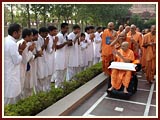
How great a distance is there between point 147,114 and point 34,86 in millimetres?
2408

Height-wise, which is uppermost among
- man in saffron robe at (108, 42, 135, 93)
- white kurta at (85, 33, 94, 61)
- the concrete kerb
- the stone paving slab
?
white kurta at (85, 33, 94, 61)

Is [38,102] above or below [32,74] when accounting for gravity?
below

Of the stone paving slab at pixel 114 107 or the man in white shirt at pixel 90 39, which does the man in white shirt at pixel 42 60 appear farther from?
the man in white shirt at pixel 90 39

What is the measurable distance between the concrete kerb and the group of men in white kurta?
1.85 feet

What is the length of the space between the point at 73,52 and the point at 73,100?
220 centimetres

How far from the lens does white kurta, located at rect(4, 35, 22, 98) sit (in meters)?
3.79

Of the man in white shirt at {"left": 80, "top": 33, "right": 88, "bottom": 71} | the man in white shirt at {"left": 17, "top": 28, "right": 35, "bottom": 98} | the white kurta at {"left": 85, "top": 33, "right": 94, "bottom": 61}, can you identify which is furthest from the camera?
the white kurta at {"left": 85, "top": 33, "right": 94, "bottom": 61}

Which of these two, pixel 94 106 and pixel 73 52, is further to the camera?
pixel 73 52

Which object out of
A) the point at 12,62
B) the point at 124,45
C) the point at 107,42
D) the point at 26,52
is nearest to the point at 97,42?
the point at 107,42

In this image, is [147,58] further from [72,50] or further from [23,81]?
[23,81]

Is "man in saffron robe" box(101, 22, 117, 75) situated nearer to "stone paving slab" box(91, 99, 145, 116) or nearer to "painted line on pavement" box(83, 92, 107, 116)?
"painted line on pavement" box(83, 92, 107, 116)

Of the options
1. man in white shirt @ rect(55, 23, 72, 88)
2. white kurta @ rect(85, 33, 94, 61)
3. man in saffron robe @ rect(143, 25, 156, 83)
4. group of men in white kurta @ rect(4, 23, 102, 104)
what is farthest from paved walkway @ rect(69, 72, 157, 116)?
white kurta @ rect(85, 33, 94, 61)

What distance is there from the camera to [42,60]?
4988 millimetres

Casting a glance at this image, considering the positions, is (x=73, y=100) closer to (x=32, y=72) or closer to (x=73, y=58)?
(x=32, y=72)
